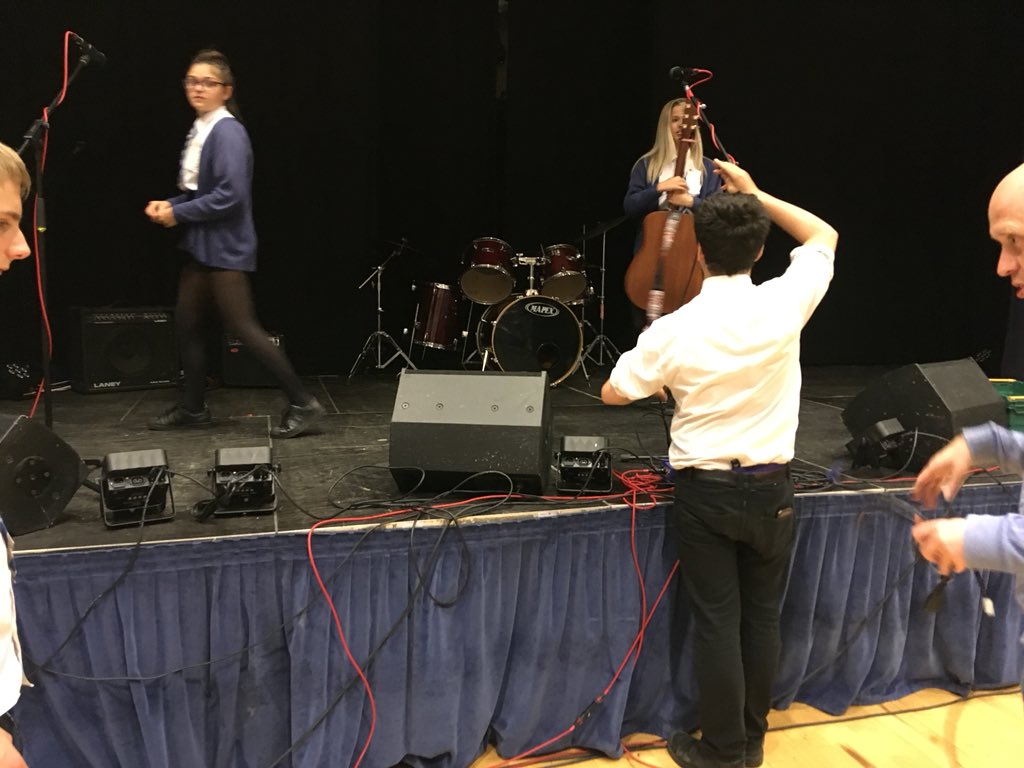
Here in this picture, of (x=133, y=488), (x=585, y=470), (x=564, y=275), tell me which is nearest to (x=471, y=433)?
(x=585, y=470)

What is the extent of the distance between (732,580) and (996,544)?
106 centimetres

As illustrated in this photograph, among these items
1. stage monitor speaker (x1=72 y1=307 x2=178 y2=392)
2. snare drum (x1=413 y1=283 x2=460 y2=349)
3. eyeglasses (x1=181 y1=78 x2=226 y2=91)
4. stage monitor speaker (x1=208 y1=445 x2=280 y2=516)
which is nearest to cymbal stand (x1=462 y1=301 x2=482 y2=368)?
snare drum (x1=413 y1=283 x2=460 y2=349)

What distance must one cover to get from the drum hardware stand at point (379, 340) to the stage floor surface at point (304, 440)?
14 cm

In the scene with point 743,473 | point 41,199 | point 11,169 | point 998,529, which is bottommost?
point 743,473

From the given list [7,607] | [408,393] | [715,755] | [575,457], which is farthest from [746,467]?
[7,607]

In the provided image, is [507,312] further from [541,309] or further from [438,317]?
[438,317]

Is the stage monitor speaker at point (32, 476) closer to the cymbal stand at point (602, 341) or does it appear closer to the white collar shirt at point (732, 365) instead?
the white collar shirt at point (732, 365)

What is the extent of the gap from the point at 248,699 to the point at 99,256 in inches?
155

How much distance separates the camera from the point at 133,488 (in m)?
2.17

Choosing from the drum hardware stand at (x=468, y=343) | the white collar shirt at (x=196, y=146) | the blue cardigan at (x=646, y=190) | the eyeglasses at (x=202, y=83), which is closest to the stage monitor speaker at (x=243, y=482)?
the white collar shirt at (x=196, y=146)

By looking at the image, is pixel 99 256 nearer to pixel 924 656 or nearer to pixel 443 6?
pixel 443 6

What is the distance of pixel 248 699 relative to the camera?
2143 mm

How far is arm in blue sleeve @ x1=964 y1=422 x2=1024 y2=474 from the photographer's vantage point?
146 centimetres

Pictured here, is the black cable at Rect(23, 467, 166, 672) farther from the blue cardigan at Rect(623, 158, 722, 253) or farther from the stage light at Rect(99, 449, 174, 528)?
the blue cardigan at Rect(623, 158, 722, 253)
